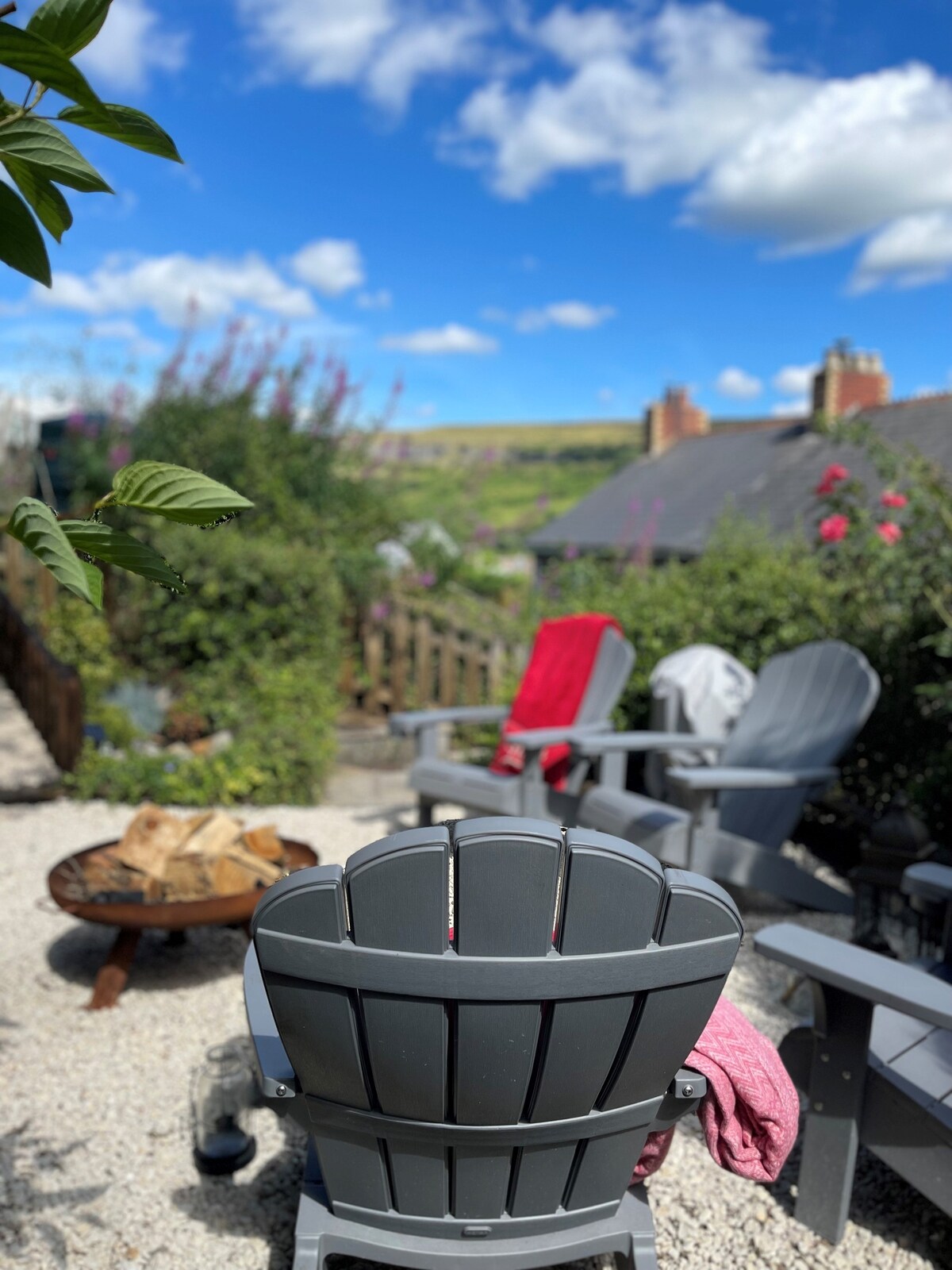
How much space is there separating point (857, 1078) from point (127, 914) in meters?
2.07

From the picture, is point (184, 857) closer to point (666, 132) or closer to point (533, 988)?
point (533, 988)

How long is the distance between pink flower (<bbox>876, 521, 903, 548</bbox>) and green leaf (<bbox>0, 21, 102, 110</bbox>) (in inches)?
179

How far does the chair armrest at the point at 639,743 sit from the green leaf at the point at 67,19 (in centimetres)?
354

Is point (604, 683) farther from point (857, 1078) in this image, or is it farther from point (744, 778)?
point (857, 1078)

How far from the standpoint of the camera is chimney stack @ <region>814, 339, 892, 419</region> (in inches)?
706

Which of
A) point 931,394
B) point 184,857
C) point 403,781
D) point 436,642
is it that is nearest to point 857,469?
point 931,394

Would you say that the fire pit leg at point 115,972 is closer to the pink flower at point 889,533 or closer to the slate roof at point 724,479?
the pink flower at point 889,533

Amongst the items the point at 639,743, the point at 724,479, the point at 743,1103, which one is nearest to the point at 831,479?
the point at 639,743

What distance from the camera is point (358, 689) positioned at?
7785mm

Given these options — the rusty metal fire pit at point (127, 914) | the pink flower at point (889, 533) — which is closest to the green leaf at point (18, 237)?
the rusty metal fire pit at point (127, 914)

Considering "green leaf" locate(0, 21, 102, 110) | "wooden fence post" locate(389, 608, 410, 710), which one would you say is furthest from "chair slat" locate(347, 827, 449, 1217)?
"wooden fence post" locate(389, 608, 410, 710)

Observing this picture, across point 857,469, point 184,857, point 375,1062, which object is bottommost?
point 184,857

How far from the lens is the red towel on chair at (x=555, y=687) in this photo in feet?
15.6

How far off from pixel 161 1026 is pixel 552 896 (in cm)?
215
